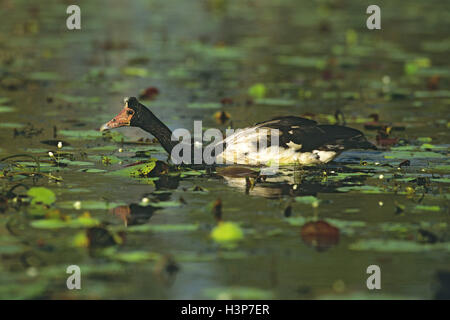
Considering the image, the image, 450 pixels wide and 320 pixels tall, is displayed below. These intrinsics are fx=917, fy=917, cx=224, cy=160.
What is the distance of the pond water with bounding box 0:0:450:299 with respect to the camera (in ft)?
21.1

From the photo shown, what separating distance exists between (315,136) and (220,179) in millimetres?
1277

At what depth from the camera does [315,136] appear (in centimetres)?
1024

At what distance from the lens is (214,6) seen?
96.4 feet

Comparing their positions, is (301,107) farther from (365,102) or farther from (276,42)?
(276,42)

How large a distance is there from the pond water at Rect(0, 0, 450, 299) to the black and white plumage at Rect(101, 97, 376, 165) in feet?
0.65

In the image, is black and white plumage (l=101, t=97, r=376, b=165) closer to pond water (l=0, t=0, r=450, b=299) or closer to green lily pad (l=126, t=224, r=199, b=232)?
pond water (l=0, t=0, r=450, b=299)

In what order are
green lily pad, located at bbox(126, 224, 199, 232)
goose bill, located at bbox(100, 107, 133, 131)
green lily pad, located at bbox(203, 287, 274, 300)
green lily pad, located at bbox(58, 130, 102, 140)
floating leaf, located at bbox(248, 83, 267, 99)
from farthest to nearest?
Answer: floating leaf, located at bbox(248, 83, 267, 99)
green lily pad, located at bbox(58, 130, 102, 140)
goose bill, located at bbox(100, 107, 133, 131)
green lily pad, located at bbox(126, 224, 199, 232)
green lily pad, located at bbox(203, 287, 274, 300)

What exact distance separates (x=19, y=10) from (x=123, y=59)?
10.2m

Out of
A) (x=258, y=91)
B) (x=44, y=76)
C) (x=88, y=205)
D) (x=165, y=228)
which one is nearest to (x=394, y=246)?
(x=165, y=228)

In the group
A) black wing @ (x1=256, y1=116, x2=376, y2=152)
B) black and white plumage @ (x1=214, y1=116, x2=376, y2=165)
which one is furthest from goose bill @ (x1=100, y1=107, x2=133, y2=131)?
black wing @ (x1=256, y1=116, x2=376, y2=152)

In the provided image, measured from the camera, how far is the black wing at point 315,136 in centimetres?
1015

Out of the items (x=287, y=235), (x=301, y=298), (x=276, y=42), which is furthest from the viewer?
(x=276, y=42)

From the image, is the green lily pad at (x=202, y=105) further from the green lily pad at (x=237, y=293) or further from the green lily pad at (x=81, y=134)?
the green lily pad at (x=237, y=293)

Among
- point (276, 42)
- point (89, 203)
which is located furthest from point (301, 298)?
point (276, 42)
